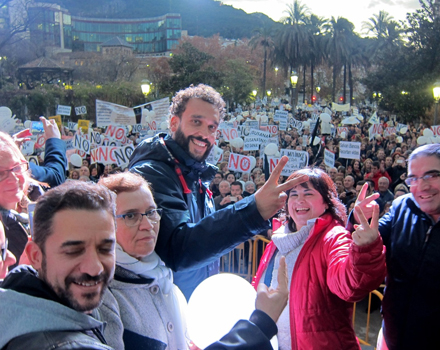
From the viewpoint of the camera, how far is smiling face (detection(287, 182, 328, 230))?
88.9 inches

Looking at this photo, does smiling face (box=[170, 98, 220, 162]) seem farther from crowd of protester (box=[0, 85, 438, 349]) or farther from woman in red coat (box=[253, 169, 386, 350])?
woman in red coat (box=[253, 169, 386, 350])

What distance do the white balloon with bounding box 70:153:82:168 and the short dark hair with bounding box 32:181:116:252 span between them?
27.1 feet

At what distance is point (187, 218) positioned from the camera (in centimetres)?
171

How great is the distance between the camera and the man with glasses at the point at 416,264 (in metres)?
1.95

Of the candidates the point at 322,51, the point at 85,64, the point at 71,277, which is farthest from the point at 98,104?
the point at 85,64

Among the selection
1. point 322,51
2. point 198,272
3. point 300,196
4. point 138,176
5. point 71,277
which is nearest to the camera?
point 71,277

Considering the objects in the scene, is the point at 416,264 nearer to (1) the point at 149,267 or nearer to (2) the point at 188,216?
(2) the point at 188,216

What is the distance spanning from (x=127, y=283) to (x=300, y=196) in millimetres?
1199

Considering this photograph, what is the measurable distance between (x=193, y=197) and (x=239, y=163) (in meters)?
6.22

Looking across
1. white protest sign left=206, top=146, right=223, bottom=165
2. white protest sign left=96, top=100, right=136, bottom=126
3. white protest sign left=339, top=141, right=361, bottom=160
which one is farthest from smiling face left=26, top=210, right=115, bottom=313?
white protest sign left=96, top=100, right=136, bottom=126

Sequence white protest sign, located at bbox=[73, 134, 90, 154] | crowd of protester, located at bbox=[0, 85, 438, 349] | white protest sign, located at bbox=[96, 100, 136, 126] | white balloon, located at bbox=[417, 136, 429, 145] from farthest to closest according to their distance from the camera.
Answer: white protest sign, located at bbox=[96, 100, 136, 126], white balloon, located at bbox=[417, 136, 429, 145], white protest sign, located at bbox=[73, 134, 90, 154], crowd of protester, located at bbox=[0, 85, 438, 349]

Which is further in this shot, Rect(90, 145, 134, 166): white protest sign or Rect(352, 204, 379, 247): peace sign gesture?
Rect(90, 145, 134, 166): white protest sign

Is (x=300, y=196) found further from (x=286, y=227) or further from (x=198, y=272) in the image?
(x=198, y=272)

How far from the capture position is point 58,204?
1.13m
